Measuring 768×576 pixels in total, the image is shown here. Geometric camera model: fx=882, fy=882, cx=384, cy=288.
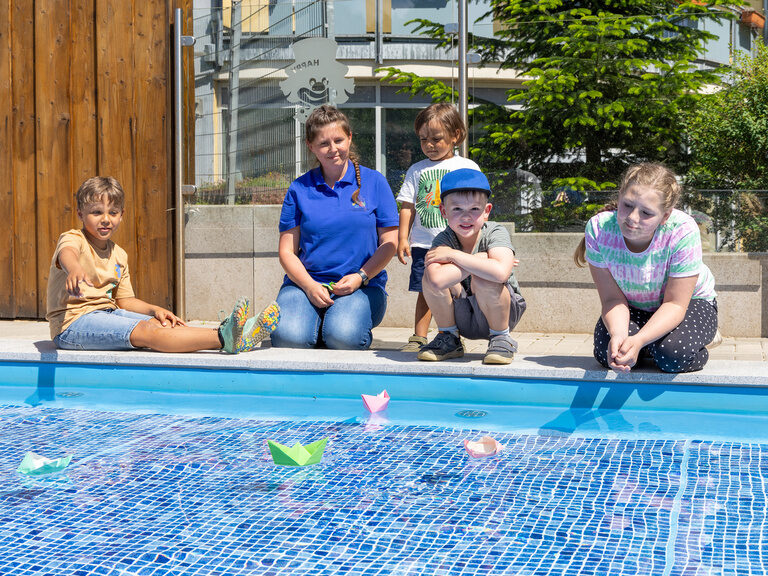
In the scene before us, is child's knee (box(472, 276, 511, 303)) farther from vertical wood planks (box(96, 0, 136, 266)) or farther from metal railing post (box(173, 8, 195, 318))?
vertical wood planks (box(96, 0, 136, 266))

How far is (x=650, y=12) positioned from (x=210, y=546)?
6.84 m

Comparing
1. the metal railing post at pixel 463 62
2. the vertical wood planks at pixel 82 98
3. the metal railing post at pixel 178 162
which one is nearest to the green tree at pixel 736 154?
the metal railing post at pixel 463 62

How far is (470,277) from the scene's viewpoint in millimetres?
4621

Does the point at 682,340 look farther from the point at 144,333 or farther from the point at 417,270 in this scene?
the point at 144,333

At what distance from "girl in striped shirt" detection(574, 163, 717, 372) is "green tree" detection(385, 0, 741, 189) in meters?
3.07

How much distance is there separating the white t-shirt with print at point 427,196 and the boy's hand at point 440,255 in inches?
37.3

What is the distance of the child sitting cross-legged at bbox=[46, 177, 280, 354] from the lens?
4.76 metres

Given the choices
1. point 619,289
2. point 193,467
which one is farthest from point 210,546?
point 619,289

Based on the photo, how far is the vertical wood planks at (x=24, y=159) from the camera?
7113 mm

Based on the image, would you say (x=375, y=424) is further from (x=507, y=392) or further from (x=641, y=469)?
(x=641, y=469)

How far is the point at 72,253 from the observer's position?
15.2ft

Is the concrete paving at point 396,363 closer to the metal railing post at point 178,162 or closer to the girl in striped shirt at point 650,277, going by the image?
the girl in striped shirt at point 650,277

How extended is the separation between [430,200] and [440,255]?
116cm

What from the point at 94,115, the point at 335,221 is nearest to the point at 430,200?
the point at 335,221
